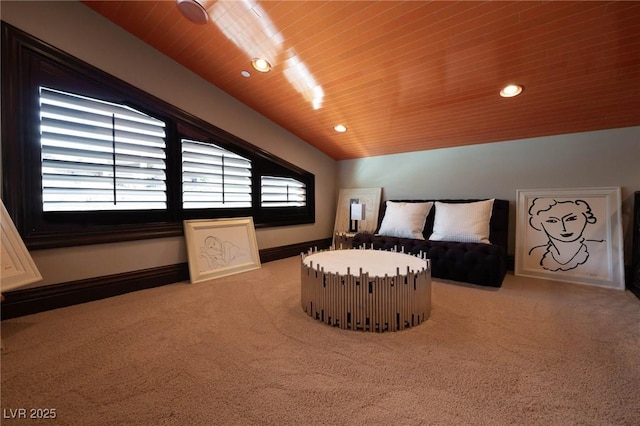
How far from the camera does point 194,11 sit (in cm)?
194

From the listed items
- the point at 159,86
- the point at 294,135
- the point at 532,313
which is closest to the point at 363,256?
the point at 532,313

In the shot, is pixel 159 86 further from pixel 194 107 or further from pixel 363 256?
pixel 363 256

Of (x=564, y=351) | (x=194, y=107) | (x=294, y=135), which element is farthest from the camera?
(x=294, y=135)

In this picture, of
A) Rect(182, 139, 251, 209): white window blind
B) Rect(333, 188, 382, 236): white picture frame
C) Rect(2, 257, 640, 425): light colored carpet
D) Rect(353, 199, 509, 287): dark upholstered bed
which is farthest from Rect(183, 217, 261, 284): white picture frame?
Rect(333, 188, 382, 236): white picture frame

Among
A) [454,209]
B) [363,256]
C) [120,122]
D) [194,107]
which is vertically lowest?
[363,256]

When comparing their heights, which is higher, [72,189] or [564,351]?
[72,189]

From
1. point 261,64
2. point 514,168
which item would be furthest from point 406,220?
point 261,64

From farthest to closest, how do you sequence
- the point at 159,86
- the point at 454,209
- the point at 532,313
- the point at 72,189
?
the point at 454,209 < the point at 159,86 < the point at 72,189 < the point at 532,313

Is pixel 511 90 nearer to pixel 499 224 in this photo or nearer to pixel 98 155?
pixel 499 224

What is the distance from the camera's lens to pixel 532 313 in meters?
1.92

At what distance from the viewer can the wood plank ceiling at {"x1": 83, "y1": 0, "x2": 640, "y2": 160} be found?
1.68 m

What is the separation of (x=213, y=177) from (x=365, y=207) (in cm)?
229

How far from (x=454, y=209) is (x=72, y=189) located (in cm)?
392

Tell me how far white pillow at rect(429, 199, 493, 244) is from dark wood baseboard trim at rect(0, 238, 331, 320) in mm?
3050
